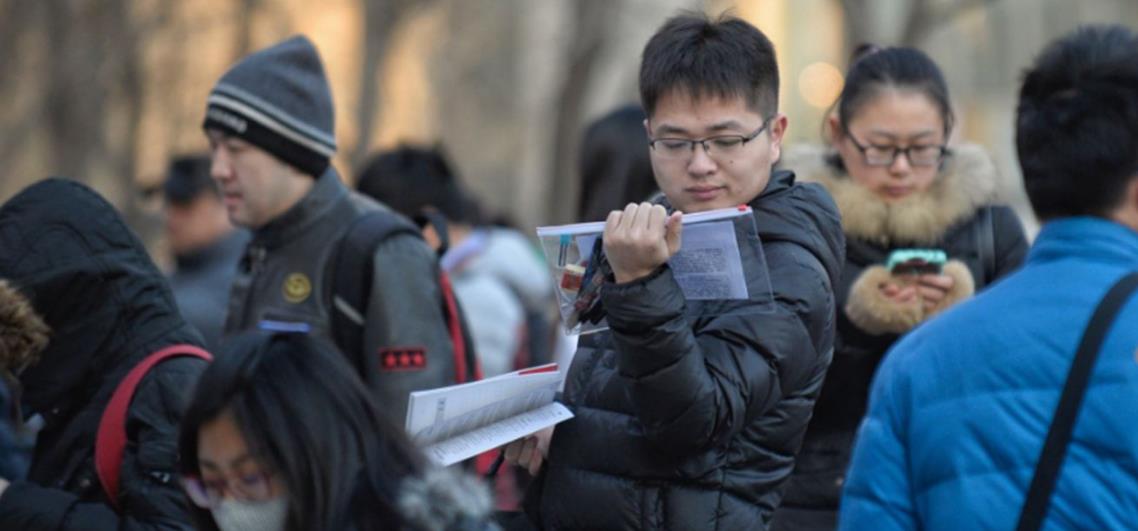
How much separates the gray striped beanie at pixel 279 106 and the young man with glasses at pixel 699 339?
183 centimetres

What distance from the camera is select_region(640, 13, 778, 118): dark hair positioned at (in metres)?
3.68

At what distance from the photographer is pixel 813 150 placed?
5.23 m

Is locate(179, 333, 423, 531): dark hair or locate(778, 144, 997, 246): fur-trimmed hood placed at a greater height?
locate(179, 333, 423, 531): dark hair

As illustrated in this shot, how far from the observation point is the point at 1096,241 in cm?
288

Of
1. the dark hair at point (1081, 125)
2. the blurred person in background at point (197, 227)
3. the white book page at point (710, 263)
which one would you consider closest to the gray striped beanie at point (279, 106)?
the white book page at point (710, 263)

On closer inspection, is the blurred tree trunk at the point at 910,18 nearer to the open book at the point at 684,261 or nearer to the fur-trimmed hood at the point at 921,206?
the fur-trimmed hood at the point at 921,206

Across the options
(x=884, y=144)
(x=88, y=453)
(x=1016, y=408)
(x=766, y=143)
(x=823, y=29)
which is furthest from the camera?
(x=823, y=29)

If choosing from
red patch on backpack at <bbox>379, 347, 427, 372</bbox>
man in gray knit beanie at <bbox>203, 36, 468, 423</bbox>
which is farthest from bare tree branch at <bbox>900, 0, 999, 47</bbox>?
red patch on backpack at <bbox>379, 347, 427, 372</bbox>

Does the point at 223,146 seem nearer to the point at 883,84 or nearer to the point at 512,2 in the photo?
the point at 883,84

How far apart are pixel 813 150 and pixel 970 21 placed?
27.7 metres

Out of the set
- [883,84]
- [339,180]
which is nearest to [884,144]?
[883,84]

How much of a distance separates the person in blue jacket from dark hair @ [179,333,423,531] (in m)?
0.81

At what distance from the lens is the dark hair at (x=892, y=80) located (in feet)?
16.3

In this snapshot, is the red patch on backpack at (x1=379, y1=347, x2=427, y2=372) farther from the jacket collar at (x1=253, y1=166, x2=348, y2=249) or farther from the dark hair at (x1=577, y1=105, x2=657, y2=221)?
the dark hair at (x1=577, y1=105, x2=657, y2=221)
